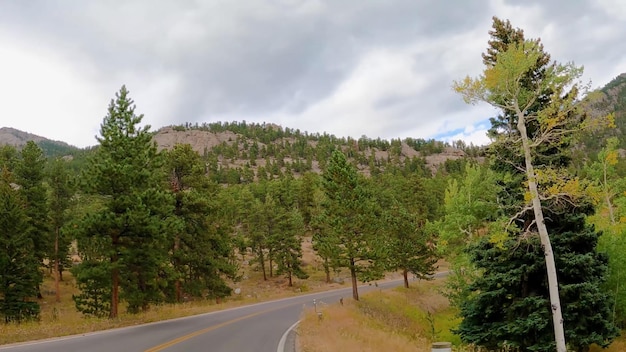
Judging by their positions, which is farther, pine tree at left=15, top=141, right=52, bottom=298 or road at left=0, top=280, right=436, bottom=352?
pine tree at left=15, top=141, right=52, bottom=298

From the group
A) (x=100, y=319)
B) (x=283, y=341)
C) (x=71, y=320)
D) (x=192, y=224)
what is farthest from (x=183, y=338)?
(x=192, y=224)

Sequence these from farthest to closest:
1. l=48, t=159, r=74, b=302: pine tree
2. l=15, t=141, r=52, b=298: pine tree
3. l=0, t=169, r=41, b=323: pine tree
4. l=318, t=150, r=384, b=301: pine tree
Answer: l=48, t=159, r=74, b=302: pine tree → l=15, t=141, r=52, b=298: pine tree → l=0, t=169, r=41, b=323: pine tree → l=318, t=150, r=384, b=301: pine tree

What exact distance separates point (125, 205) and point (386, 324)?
17.4 m

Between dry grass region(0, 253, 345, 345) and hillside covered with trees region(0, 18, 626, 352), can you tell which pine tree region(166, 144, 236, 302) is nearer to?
hillside covered with trees region(0, 18, 626, 352)

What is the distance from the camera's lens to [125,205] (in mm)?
21812

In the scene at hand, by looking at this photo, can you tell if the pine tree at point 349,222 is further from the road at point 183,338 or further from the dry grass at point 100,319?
the road at point 183,338

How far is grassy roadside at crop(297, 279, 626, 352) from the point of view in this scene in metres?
13.4

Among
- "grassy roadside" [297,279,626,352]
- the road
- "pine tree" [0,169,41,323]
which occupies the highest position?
"pine tree" [0,169,41,323]

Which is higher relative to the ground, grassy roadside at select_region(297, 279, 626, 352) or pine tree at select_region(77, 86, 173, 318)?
pine tree at select_region(77, 86, 173, 318)

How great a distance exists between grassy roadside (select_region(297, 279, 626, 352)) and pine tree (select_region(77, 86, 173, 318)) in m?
Result: 9.83

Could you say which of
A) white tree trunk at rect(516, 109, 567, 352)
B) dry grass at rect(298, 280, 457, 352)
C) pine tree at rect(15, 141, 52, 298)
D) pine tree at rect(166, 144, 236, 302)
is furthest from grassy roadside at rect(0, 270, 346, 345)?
white tree trunk at rect(516, 109, 567, 352)

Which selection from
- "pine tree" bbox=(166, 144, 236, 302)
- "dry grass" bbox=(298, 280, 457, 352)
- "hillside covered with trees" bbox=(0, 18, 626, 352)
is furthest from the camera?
"pine tree" bbox=(166, 144, 236, 302)

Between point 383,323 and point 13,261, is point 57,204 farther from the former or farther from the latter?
point 383,323

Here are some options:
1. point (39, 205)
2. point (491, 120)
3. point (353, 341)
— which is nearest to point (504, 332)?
point (353, 341)
